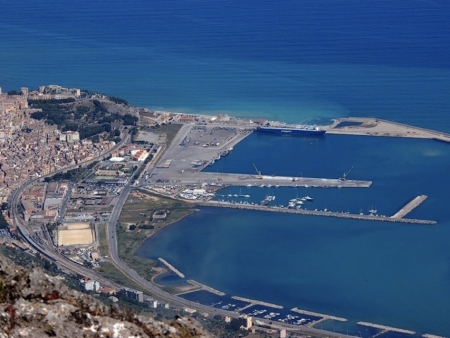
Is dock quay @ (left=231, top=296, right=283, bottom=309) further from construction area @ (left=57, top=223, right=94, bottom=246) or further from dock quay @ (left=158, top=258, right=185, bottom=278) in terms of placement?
construction area @ (left=57, top=223, right=94, bottom=246)

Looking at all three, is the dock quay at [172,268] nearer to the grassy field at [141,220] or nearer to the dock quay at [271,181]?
the grassy field at [141,220]

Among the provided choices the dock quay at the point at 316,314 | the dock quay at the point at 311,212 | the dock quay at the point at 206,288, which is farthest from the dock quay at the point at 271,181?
Result: the dock quay at the point at 316,314

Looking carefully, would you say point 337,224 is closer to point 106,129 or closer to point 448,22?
point 106,129

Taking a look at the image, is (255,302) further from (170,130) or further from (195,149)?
(170,130)

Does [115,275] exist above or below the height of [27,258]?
below

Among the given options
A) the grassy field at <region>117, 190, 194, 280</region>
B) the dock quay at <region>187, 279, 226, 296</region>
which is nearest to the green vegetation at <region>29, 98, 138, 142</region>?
the grassy field at <region>117, 190, 194, 280</region>

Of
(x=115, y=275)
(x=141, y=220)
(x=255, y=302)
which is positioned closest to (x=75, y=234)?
(x=141, y=220)
